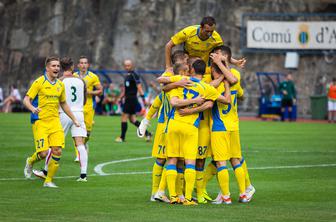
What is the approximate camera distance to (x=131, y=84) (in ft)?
97.0

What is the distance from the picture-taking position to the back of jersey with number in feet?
60.4

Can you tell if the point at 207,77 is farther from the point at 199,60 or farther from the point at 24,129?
the point at 24,129

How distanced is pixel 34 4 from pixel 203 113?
48157 mm

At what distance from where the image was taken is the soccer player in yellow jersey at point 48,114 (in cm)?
→ 1619

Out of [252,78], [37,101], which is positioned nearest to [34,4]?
[252,78]

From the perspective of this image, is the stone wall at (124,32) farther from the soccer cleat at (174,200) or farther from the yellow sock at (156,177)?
the soccer cleat at (174,200)

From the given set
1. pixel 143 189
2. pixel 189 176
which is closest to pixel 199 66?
pixel 189 176

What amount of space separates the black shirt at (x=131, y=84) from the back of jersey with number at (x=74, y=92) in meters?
10.7

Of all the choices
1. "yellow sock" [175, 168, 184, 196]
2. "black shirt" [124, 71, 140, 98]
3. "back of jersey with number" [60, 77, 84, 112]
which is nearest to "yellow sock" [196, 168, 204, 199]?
"yellow sock" [175, 168, 184, 196]

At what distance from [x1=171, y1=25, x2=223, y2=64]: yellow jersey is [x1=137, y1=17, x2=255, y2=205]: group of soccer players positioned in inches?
15.5

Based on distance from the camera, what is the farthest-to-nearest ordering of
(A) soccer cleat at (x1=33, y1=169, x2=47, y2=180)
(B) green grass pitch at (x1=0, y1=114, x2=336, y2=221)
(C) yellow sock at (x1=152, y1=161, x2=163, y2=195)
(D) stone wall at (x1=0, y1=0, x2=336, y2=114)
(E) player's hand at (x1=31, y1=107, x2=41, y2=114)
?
(D) stone wall at (x1=0, y1=0, x2=336, y2=114), (A) soccer cleat at (x1=33, y1=169, x2=47, y2=180), (E) player's hand at (x1=31, y1=107, x2=41, y2=114), (C) yellow sock at (x1=152, y1=161, x2=163, y2=195), (B) green grass pitch at (x1=0, y1=114, x2=336, y2=221)

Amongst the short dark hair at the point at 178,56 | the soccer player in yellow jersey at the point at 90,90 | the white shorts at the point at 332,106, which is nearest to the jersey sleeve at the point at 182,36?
the short dark hair at the point at 178,56

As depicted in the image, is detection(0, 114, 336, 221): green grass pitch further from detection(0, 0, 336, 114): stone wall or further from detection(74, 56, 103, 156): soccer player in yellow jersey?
detection(0, 0, 336, 114): stone wall

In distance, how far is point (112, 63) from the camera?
2213 inches
